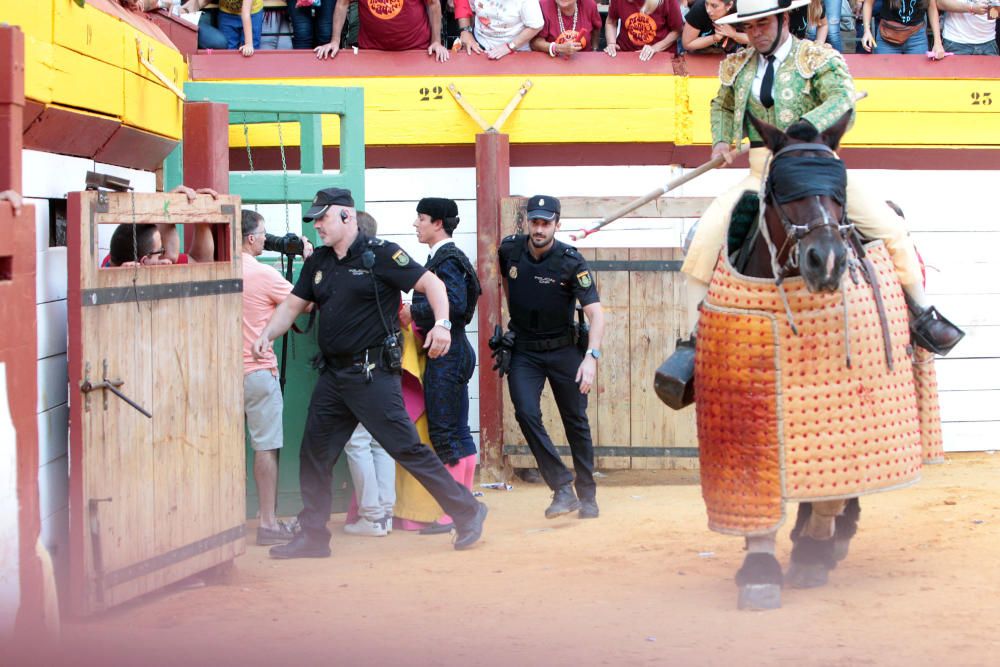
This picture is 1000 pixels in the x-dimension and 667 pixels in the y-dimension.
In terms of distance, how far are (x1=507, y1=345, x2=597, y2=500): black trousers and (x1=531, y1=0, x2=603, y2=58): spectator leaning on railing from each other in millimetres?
2822

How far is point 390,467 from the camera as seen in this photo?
7844 mm

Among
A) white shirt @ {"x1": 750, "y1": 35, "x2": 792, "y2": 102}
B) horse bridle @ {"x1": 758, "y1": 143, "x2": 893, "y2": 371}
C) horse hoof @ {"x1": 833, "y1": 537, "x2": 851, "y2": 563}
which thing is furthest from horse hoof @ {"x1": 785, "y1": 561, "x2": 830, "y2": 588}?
white shirt @ {"x1": 750, "y1": 35, "x2": 792, "y2": 102}

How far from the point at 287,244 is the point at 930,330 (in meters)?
3.59

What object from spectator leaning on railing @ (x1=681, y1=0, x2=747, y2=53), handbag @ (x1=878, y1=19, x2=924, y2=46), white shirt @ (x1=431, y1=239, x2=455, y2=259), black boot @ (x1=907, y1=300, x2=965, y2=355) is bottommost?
black boot @ (x1=907, y1=300, x2=965, y2=355)

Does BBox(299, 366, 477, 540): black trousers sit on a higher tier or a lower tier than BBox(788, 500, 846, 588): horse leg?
higher

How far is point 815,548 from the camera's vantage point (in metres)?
6.01

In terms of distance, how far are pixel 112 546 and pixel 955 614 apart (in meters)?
3.25

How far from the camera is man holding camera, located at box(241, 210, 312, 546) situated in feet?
24.1

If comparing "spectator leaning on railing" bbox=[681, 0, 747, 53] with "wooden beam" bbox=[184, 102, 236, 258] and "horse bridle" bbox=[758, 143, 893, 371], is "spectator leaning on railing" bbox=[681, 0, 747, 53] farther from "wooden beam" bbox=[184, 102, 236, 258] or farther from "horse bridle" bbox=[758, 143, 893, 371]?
"horse bridle" bbox=[758, 143, 893, 371]

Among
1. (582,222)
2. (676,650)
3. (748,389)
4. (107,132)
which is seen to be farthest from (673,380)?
(582,222)

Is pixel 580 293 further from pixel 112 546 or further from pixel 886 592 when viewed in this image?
pixel 112 546

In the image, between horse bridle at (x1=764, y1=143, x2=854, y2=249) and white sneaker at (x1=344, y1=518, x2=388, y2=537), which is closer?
horse bridle at (x1=764, y1=143, x2=854, y2=249)

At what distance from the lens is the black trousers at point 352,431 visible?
22.3ft

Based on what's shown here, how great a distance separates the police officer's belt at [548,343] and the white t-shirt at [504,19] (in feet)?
9.41
